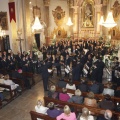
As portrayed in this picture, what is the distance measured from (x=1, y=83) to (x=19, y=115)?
2438mm

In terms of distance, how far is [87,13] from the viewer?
848 inches

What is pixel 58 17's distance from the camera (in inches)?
894

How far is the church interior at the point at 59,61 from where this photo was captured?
633 centimetres

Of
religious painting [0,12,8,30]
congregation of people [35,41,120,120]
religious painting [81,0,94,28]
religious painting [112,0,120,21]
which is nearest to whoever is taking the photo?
congregation of people [35,41,120,120]

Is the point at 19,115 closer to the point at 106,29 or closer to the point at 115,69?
the point at 115,69

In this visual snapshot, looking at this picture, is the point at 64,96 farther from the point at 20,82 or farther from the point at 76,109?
the point at 20,82

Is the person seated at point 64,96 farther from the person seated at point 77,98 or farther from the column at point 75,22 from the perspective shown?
the column at point 75,22

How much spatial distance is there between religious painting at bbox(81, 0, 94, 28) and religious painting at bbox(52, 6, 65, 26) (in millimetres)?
2717

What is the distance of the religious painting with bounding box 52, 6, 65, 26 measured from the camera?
22547 millimetres

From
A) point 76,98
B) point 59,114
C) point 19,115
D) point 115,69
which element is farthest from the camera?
point 115,69

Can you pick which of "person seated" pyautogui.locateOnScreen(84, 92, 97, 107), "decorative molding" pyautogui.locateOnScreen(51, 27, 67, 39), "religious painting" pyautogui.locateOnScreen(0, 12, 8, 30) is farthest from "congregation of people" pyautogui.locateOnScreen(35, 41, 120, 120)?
"decorative molding" pyautogui.locateOnScreen(51, 27, 67, 39)

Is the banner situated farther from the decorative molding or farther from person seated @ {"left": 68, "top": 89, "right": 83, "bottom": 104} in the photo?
person seated @ {"left": 68, "top": 89, "right": 83, "bottom": 104}

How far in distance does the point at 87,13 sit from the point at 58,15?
3.76m

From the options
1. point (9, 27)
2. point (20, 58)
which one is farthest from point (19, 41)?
point (20, 58)
